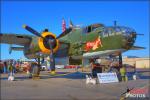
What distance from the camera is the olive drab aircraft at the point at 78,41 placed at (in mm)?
21016

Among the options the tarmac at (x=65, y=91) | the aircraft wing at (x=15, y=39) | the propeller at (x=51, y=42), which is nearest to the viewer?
the tarmac at (x=65, y=91)

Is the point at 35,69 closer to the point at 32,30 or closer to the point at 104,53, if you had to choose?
the point at 32,30

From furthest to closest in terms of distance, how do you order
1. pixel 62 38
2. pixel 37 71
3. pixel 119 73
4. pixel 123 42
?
pixel 62 38
pixel 37 71
pixel 119 73
pixel 123 42

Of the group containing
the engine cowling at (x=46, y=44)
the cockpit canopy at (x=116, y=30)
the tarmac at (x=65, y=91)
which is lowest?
the tarmac at (x=65, y=91)

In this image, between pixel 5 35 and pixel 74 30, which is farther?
pixel 74 30

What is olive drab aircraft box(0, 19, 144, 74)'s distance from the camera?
2102 cm

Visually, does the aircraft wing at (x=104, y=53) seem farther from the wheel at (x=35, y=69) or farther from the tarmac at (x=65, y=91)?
the wheel at (x=35, y=69)

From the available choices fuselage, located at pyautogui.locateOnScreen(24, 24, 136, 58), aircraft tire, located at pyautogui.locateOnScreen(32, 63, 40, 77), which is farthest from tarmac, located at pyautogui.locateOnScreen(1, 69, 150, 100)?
aircraft tire, located at pyautogui.locateOnScreen(32, 63, 40, 77)

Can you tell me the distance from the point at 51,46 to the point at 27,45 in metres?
3.10

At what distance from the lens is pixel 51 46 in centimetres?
2281

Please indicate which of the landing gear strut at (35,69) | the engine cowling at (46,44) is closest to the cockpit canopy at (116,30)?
the engine cowling at (46,44)

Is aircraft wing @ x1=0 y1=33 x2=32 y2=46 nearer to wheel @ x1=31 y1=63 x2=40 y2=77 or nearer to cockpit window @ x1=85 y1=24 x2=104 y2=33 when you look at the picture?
wheel @ x1=31 y1=63 x2=40 y2=77

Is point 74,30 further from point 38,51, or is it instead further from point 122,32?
point 122,32

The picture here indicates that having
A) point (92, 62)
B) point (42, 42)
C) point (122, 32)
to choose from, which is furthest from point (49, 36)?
point (122, 32)
